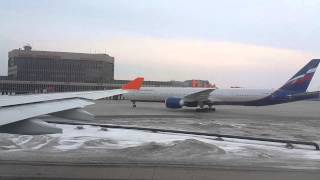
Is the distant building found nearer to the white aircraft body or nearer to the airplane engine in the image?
the airplane engine

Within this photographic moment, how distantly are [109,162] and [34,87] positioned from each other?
296 ft

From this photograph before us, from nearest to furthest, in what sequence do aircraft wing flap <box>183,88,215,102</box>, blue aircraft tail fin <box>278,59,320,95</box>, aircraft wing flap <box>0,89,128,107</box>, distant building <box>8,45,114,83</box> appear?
aircraft wing flap <box>0,89,128,107</box>
blue aircraft tail fin <box>278,59,320,95</box>
aircraft wing flap <box>183,88,215,102</box>
distant building <box>8,45,114,83</box>

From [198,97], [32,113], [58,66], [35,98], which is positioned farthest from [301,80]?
[58,66]

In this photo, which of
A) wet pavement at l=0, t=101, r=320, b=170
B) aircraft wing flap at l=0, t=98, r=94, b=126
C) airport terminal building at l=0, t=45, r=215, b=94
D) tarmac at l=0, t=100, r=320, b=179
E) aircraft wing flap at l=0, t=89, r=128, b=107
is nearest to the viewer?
aircraft wing flap at l=0, t=98, r=94, b=126

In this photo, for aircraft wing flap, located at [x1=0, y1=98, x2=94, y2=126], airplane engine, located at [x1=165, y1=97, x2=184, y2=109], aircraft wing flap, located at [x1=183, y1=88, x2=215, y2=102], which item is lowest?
airplane engine, located at [x1=165, y1=97, x2=184, y2=109]

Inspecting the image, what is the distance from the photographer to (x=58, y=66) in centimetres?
10756

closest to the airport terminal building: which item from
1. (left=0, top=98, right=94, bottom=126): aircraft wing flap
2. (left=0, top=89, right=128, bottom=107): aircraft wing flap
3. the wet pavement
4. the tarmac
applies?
the wet pavement

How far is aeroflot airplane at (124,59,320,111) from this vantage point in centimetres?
4484

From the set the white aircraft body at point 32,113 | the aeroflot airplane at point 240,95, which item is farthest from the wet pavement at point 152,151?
the aeroflot airplane at point 240,95

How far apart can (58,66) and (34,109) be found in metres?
102

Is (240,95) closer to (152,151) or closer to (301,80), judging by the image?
(301,80)

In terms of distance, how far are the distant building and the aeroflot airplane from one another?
48.7 meters

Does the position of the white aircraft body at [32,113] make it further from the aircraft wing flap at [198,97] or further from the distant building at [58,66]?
the distant building at [58,66]

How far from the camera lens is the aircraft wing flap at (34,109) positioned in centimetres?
660
